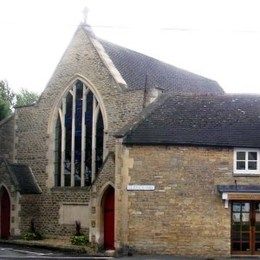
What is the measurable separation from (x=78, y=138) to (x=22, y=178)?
3.74 m

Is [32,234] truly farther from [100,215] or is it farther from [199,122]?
[199,122]

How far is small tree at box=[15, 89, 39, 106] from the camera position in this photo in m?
60.1

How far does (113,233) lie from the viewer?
988 inches

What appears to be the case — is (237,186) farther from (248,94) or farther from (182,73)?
(182,73)

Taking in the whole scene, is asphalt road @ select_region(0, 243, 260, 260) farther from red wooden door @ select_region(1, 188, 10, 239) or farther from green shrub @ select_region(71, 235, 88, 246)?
red wooden door @ select_region(1, 188, 10, 239)

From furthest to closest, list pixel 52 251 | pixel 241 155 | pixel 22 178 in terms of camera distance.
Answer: pixel 22 178
pixel 52 251
pixel 241 155

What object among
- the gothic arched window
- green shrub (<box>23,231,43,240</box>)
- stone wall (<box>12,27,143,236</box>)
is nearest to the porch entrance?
stone wall (<box>12,27,143,236</box>)

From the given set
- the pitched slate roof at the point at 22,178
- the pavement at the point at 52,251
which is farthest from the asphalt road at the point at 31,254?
the pitched slate roof at the point at 22,178

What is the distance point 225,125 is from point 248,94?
10.8 ft

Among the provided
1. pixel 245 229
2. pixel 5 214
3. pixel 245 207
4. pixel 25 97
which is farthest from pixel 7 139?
pixel 25 97

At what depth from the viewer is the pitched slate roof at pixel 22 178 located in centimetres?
2867

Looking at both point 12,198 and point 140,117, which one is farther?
point 12,198

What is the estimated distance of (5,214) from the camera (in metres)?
30.0

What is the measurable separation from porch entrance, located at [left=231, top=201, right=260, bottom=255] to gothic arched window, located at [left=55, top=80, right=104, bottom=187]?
26.1ft
